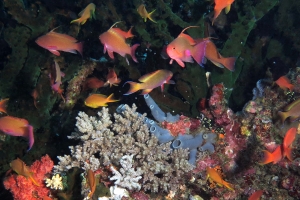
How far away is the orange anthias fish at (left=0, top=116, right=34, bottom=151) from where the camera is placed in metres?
3.36

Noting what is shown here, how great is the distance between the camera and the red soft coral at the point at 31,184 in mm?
3571

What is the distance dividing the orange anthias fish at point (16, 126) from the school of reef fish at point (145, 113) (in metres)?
0.02

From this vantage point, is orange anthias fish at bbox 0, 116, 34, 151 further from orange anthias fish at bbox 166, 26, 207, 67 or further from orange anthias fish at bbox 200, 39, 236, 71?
orange anthias fish at bbox 200, 39, 236, 71

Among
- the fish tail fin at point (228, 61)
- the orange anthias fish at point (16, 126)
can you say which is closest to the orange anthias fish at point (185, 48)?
the fish tail fin at point (228, 61)

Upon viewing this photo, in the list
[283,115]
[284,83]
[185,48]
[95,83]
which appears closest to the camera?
[185,48]

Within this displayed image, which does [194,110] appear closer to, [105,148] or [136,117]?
[136,117]

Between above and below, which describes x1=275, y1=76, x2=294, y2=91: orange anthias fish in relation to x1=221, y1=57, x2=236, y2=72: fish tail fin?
below

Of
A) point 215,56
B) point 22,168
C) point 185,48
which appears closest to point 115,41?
point 185,48

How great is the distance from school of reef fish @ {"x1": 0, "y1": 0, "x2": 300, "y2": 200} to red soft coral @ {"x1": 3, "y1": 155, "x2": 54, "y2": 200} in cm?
1

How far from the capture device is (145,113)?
395cm

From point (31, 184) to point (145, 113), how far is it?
1850mm

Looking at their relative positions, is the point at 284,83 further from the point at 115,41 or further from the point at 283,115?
the point at 115,41

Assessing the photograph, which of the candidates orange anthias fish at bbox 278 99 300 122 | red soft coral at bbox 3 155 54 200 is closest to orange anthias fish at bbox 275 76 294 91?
orange anthias fish at bbox 278 99 300 122

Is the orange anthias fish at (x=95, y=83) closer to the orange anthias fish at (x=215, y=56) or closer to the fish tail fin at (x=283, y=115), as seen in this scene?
the orange anthias fish at (x=215, y=56)
